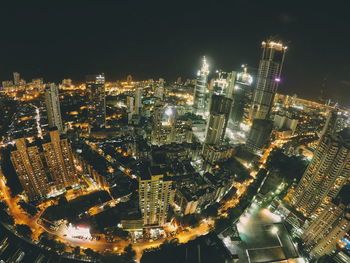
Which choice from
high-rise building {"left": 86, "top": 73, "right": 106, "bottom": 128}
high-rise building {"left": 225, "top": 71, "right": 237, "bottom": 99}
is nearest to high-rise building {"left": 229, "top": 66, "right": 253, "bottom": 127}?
high-rise building {"left": 225, "top": 71, "right": 237, "bottom": 99}

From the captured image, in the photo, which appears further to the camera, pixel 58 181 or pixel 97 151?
pixel 97 151

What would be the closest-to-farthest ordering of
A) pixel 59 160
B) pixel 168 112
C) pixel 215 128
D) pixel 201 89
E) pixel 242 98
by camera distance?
1. pixel 59 160
2. pixel 215 128
3. pixel 168 112
4. pixel 242 98
5. pixel 201 89

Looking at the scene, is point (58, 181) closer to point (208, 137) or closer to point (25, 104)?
point (208, 137)

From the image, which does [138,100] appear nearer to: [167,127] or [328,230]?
[167,127]

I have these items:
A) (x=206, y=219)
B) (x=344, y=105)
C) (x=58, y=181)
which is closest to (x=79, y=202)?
(x=58, y=181)

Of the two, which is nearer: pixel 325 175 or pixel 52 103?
pixel 325 175

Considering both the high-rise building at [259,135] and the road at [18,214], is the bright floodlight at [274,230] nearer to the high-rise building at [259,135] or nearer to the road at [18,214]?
the high-rise building at [259,135]

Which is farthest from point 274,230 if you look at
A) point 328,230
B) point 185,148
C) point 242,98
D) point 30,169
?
point 242,98

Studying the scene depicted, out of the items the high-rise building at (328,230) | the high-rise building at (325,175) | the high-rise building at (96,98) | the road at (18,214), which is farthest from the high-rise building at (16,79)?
the high-rise building at (328,230)
